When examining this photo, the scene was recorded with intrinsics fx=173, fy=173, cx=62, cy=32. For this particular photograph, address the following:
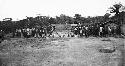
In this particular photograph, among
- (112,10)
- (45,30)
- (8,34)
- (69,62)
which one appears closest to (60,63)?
(69,62)

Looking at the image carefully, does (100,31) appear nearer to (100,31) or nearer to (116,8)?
(100,31)

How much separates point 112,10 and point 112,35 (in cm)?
1670

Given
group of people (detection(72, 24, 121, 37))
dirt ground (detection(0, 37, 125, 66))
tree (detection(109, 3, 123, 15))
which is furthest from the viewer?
tree (detection(109, 3, 123, 15))

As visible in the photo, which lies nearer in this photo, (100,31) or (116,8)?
(100,31)

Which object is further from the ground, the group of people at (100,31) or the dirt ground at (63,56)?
the group of people at (100,31)

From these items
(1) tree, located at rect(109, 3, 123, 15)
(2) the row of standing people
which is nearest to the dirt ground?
(2) the row of standing people

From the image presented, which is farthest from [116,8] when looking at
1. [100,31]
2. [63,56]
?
[63,56]

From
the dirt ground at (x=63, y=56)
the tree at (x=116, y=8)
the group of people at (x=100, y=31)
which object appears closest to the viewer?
the dirt ground at (x=63, y=56)

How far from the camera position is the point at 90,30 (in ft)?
73.4

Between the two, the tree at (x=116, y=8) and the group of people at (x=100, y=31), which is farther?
the tree at (x=116, y=8)

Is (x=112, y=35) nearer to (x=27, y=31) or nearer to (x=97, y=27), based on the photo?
(x=97, y=27)

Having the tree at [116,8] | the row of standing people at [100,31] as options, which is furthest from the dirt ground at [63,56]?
the tree at [116,8]

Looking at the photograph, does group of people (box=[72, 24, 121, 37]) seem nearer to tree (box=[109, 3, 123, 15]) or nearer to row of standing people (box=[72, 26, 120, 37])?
row of standing people (box=[72, 26, 120, 37])

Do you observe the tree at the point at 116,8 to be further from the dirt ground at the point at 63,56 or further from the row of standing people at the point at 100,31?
the dirt ground at the point at 63,56
